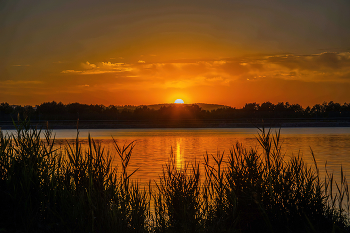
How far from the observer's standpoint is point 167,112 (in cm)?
8100

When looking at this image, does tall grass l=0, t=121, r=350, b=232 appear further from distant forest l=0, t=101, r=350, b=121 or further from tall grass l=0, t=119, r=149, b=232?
distant forest l=0, t=101, r=350, b=121

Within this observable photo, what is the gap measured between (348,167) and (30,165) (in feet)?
37.5

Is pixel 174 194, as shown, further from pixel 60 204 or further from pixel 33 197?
pixel 33 197

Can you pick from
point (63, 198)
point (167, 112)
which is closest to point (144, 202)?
point (63, 198)

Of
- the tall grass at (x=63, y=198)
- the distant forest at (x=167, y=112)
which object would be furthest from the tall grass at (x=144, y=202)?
the distant forest at (x=167, y=112)

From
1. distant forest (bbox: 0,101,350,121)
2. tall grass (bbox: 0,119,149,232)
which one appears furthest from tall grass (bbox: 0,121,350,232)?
distant forest (bbox: 0,101,350,121)

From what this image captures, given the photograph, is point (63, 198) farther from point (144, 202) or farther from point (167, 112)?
point (167, 112)

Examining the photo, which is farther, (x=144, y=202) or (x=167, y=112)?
(x=167, y=112)

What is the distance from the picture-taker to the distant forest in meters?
75.4

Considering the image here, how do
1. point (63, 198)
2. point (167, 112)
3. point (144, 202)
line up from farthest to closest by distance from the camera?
point (167, 112)
point (144, 202)
point (63, 198)

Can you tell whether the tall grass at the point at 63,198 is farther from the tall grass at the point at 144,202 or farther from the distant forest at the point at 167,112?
the distant forest at the point at 167,112

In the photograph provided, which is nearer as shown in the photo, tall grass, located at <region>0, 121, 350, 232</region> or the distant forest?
tall grass, located at <region>0, 121, 350, 232</region>

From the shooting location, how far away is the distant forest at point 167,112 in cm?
7538

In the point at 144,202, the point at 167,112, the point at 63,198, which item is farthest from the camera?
the point at 167,112
